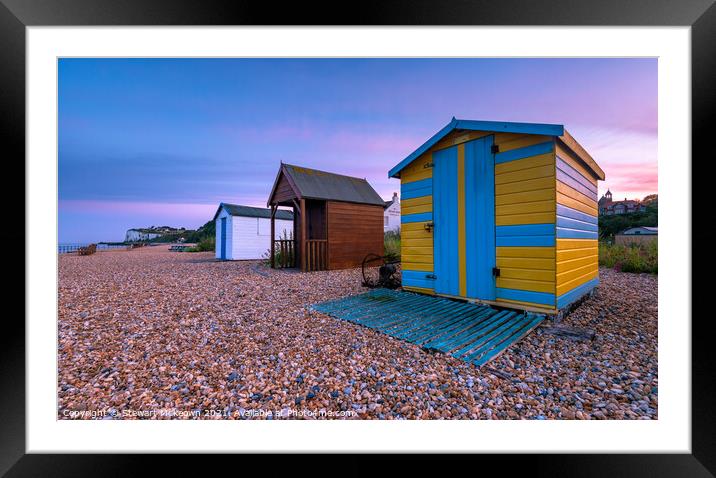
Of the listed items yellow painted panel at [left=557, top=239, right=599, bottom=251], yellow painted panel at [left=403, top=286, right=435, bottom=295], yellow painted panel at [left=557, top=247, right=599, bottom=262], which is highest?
yellow painted panel at [left=557, top=239, right=599, bottom=251]

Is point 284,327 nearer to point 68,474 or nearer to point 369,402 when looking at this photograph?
point 369,402

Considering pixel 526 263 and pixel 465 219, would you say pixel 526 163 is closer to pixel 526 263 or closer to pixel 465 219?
pixel 465 219

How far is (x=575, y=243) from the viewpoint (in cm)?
388

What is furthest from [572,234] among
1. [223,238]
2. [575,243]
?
[223,238]

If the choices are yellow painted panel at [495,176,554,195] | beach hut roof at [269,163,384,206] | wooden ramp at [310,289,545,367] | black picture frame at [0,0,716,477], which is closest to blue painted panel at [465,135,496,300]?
yellow painted panel at [495,176,554,195]

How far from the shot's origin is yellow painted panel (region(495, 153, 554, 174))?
3.27m

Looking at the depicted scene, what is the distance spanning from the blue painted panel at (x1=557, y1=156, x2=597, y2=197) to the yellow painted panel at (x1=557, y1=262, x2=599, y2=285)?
1.40 m

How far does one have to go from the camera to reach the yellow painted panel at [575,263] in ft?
11.1

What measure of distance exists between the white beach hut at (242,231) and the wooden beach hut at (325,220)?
13.4ft

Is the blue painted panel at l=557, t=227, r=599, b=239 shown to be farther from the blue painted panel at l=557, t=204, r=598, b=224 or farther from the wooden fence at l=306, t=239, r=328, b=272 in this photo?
the wooden fence at l=306, t=239, r=328, b=272

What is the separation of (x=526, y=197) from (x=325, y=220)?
6517mm
